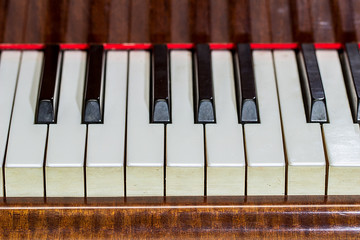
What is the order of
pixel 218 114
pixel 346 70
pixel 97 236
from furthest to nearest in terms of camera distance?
pixel 346 70 < pixel 218 114 < pixel 97 236

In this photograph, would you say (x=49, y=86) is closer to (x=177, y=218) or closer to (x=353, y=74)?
(x=177, y=218)

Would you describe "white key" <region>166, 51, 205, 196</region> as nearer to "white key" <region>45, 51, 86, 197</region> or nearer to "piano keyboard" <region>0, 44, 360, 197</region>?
"piano keyboard" <region>0, 44, 360, 197</region>

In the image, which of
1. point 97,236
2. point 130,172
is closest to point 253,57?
point 130,172

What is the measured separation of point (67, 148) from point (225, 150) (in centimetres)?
41

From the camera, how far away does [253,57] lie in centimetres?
191

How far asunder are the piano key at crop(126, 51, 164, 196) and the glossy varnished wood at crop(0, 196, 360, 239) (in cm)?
4

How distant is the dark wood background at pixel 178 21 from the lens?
6.04ft

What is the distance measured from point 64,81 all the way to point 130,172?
39cm

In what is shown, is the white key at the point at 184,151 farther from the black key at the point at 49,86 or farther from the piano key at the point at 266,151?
the black key at the point at 49,86

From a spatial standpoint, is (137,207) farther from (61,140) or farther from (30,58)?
(30,58)

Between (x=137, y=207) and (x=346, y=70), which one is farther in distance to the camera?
(x=346, y=70)

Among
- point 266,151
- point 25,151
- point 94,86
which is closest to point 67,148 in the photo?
point 25,151

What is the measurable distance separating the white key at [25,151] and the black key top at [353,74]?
2.77 ft

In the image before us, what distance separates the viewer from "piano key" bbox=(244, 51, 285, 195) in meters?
1.61
